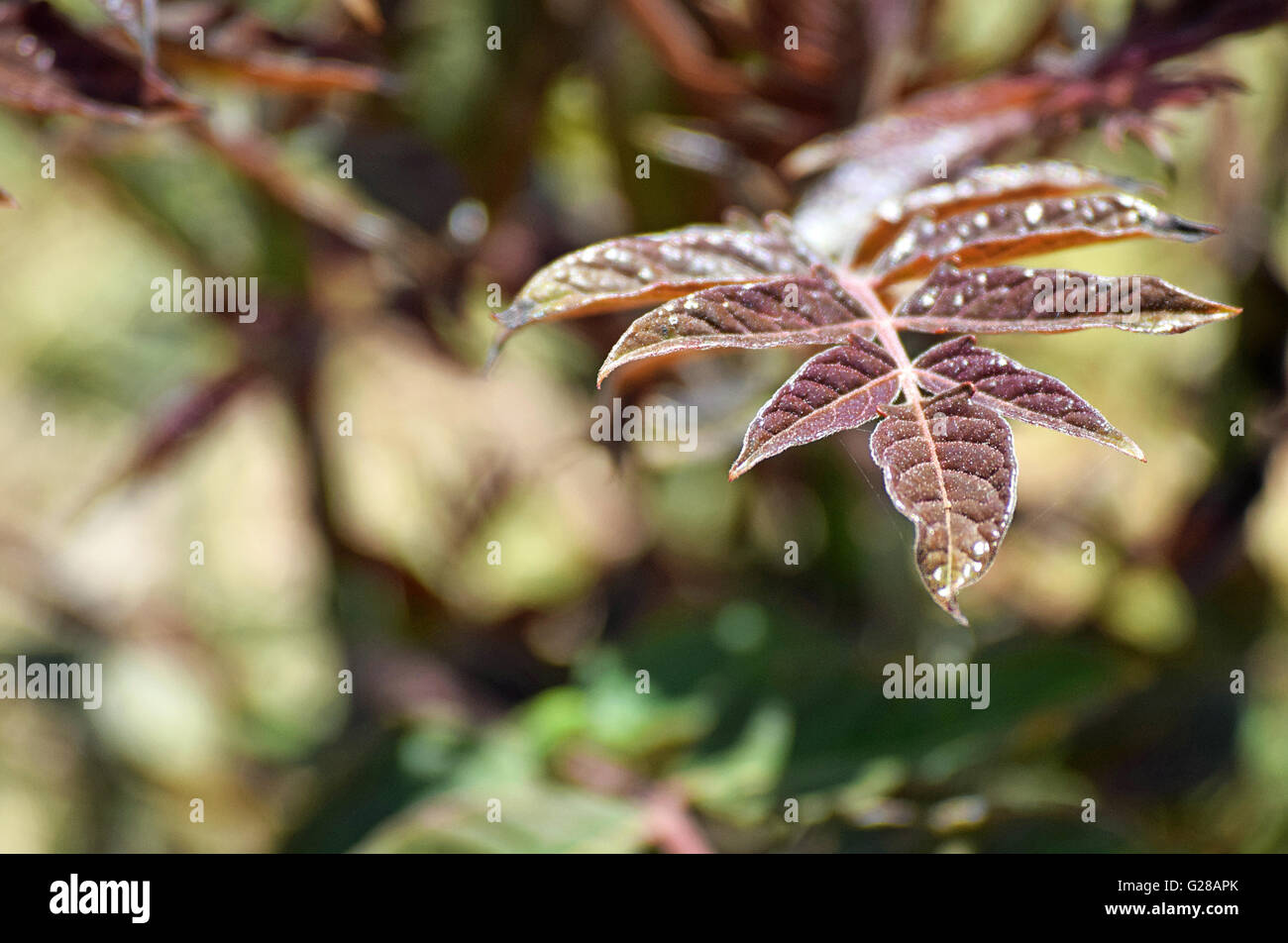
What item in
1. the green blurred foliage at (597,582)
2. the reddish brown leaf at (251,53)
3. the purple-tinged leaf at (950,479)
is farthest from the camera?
the green blurred foliage at (597,582)

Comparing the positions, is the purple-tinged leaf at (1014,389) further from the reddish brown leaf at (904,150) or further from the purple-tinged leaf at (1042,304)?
the reddish brown leaf at (904,150)

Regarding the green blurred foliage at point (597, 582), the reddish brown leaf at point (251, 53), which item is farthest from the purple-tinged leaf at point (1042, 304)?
the reddish brown leaf at point (251, 53)

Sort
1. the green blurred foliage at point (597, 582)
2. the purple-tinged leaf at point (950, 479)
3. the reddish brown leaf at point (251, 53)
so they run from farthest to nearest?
1. the green blurred foliage at point (597, 582)
2. the reddish brown leaf at point (251, 53)
3. the purple-tinged leaf at point (950, 479)

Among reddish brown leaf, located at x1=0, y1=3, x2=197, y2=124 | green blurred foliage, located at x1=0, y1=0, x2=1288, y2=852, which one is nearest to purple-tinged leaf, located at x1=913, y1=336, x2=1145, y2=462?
green blurred foliage, located at x1=0, y1=0, x2=1288, y2=852

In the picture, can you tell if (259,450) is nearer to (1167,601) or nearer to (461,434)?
(461,434)

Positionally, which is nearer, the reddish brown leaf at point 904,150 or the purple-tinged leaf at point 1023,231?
the purple-tinged leaf at point 1023,231

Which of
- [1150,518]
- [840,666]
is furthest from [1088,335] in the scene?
[840,666]
